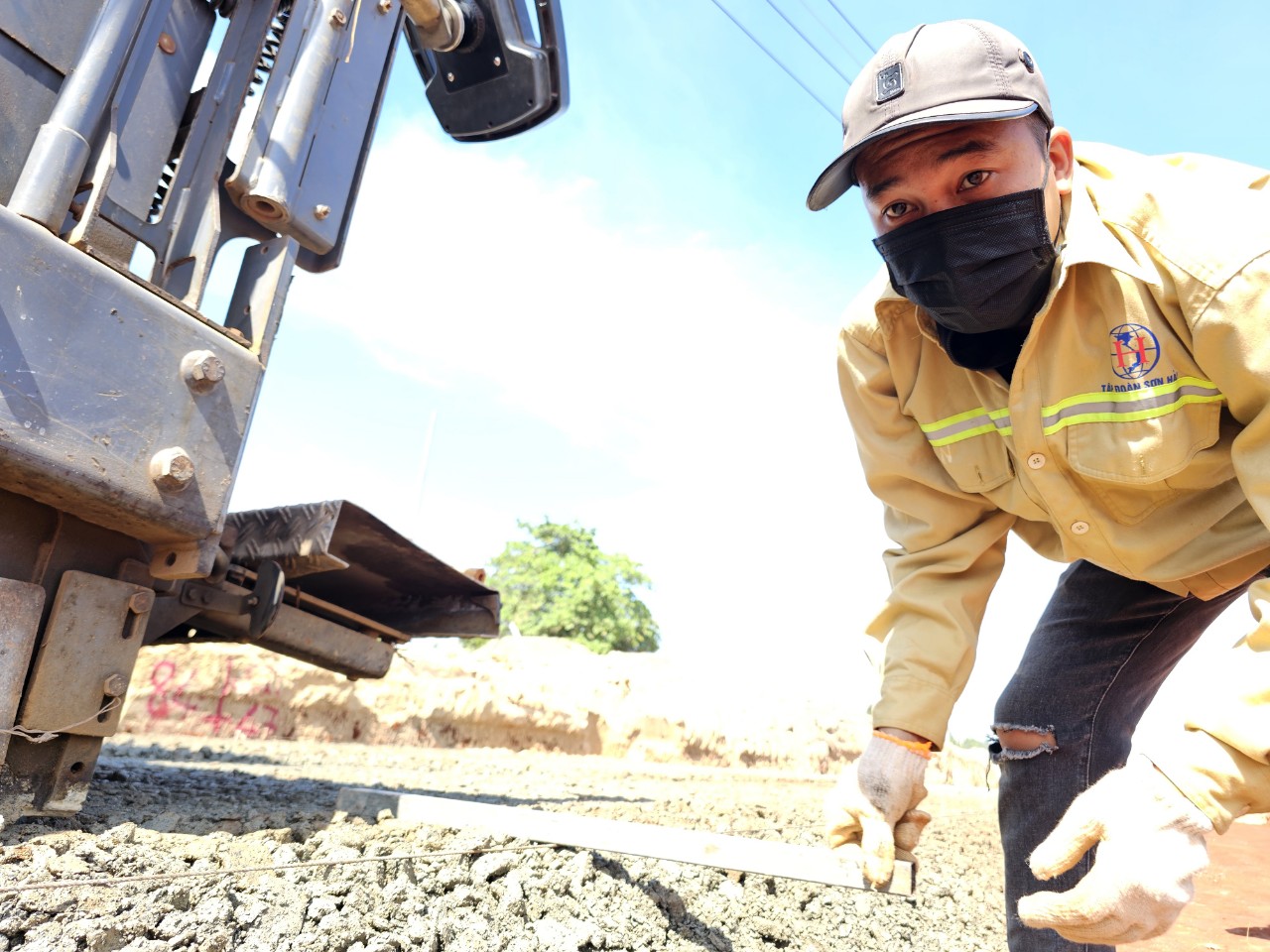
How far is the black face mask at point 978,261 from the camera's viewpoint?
68.4 inches

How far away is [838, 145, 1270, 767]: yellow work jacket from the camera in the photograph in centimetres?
150

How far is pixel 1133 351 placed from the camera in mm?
1662

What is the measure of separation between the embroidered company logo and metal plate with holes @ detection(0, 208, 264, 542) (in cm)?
209

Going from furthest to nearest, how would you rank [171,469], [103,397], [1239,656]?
1. [171,469]
2. [103,397]
3. [1239,656]

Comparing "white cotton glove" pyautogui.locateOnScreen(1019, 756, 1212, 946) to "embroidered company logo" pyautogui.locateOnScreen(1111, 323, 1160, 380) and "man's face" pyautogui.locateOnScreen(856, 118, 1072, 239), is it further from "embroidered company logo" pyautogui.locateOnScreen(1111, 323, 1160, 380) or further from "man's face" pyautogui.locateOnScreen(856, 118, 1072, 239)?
"man's face" pyautogui.locateOnScreen(856, 118, 1072, 239)

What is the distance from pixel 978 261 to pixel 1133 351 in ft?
1.12

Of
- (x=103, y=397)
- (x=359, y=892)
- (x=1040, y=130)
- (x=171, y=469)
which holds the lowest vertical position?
(x=359, y=892)

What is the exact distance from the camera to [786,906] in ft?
9.04

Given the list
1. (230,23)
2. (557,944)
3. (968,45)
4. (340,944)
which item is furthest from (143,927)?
(230,23)

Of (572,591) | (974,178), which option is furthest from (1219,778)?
(572,591)

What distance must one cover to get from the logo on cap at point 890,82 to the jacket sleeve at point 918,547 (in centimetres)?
55

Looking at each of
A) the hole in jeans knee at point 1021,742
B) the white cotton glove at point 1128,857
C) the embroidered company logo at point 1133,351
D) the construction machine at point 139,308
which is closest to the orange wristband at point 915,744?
the hole in jeans knee at point 1021,742

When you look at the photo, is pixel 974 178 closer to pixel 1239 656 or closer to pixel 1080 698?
pixel 1239 656

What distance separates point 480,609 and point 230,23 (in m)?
2.36
